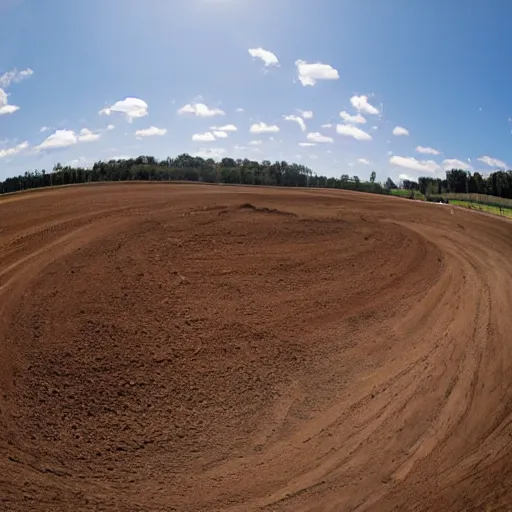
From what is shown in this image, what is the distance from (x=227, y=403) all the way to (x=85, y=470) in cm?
296

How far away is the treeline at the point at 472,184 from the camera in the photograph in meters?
72.4

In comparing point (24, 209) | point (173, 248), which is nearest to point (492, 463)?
point (173, 248)

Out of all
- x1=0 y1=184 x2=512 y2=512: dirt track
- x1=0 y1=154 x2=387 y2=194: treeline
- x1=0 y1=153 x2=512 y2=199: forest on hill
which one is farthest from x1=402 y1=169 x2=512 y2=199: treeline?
x1=0 y1=184 x2=512 y2=512: dirt track

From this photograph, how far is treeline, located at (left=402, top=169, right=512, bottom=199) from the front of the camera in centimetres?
7244

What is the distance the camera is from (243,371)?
975 cm

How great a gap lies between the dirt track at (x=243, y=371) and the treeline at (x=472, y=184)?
2529 inches

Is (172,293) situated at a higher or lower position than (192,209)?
lower

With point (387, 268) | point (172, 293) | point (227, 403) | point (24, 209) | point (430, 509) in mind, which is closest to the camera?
point (430, 509)

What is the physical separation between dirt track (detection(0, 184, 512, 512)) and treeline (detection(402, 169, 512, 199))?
64.2 m

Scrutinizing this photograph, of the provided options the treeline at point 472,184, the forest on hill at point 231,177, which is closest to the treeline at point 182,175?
the forest on hill at point 231,177

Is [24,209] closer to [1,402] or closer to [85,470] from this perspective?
[1,402]

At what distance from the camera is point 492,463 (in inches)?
307

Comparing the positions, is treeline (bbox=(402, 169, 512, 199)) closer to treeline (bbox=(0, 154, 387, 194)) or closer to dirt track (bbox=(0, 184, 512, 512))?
treeline (bbox=(0, 154, 387, 194))

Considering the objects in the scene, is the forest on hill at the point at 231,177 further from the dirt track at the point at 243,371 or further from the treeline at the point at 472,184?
the dirt track at the point at 243,371
